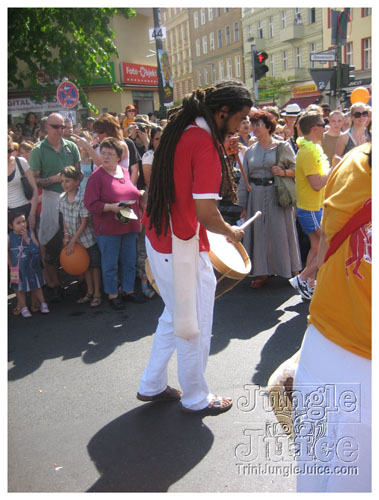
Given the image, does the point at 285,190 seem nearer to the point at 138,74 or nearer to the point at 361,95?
the point at 361,95

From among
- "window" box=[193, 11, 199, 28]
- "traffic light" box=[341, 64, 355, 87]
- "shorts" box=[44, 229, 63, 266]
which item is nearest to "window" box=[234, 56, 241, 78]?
"window" box=[193, 11, 199, 28]

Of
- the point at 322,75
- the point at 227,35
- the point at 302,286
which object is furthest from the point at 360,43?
the point at 302,286

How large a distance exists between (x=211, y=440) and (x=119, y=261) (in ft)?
10.6

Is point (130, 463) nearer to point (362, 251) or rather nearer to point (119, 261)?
point (362, 251)

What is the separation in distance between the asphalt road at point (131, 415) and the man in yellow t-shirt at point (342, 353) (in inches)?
45.0

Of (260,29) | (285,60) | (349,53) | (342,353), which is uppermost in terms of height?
(260,29)

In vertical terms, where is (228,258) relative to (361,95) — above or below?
below

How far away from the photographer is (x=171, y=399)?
3.50m

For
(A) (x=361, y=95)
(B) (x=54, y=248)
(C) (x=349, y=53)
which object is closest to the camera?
(B) (x=54, y=248)

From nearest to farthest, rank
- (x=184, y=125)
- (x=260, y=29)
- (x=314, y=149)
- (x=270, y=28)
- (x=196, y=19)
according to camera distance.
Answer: (x=184, y=125) < (x=314, y=149) < (x=270, y=28) < (x=260, y=29) < (x=196, y=19)

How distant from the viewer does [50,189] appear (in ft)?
20.6

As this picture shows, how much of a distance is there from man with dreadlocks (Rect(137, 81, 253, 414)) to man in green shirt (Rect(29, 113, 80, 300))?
3.36 m

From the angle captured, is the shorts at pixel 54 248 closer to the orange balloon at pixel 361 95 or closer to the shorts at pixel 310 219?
the shorts at pixel 310 219

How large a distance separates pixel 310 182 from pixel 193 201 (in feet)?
8.47
